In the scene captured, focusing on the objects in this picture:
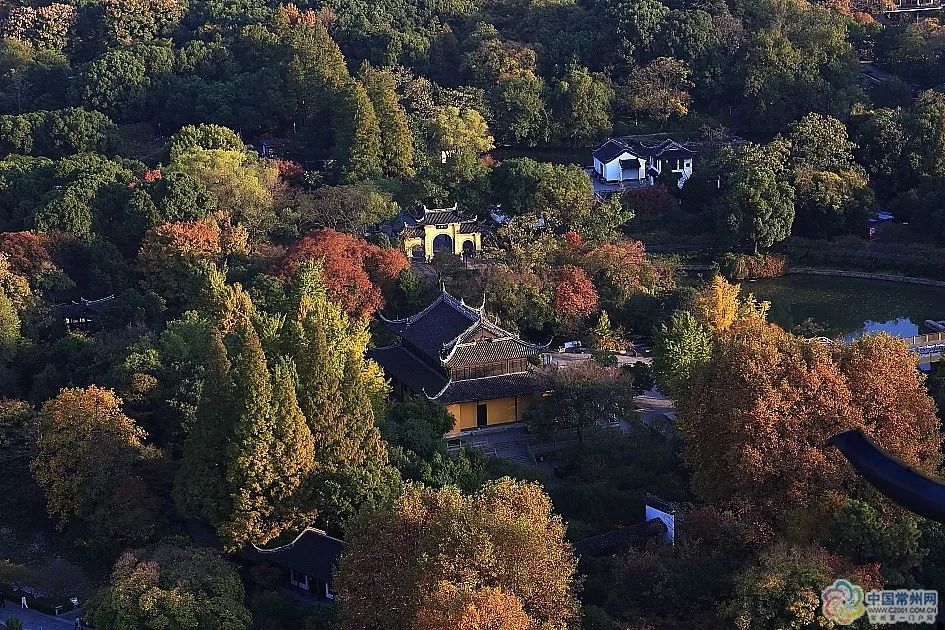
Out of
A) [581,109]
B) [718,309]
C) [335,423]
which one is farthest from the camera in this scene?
[581,109]

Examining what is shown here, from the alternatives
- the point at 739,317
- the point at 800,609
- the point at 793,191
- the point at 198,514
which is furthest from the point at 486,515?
the point at 793,191

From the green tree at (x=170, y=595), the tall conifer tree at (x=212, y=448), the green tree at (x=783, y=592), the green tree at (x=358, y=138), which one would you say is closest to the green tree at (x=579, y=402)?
the tall conifer tree at (x=212, y=448)

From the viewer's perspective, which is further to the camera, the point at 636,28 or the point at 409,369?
the point at 636,28

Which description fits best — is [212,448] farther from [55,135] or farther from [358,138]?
[55,135]

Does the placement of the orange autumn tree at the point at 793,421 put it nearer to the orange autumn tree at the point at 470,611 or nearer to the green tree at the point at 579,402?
the green tree at the point at 579,402

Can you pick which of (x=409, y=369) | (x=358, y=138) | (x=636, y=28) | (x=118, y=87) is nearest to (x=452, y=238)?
(x=358, y=138)

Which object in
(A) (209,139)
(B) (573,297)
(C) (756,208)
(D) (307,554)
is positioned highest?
(A) (209,139)

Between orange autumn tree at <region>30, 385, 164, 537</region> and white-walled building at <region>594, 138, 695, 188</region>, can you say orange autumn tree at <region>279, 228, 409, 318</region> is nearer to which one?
orange autumn tree at <region>30, 385, 164, 537</region>

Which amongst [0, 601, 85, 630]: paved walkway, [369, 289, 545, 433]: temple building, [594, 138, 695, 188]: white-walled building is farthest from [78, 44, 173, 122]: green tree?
[0, 601, 85, 630]: paved walkway
